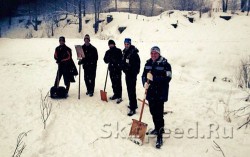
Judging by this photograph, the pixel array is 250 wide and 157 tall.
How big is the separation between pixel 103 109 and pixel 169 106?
7.06 ft

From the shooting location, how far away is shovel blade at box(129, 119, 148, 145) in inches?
228

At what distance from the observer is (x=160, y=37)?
28.2 meters

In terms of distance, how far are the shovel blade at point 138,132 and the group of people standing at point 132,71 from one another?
1.07 feet

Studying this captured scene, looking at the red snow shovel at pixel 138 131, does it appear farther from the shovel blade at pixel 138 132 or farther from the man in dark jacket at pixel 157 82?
the man in dark jacket at pixel 157 82

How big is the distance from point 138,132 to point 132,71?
1.98m

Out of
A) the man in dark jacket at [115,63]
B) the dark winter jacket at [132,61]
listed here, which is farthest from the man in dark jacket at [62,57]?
the dark winter jacket at [132,61]

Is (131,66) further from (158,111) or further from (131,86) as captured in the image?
(158,111)

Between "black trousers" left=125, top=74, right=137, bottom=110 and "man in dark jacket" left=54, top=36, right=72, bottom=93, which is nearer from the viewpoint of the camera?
"black trousers" left=125, top=74, right=137, bottom=110

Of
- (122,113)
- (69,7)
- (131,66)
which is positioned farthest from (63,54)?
(69,7)

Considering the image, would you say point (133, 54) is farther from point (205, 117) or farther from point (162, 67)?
point (205, 117)

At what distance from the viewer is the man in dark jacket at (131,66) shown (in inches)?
285

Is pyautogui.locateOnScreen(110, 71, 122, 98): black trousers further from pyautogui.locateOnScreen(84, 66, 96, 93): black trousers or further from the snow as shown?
pyautogui.locateOnScreen(84, 66, 96, 93): black trousers

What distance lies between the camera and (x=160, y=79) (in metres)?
5.59

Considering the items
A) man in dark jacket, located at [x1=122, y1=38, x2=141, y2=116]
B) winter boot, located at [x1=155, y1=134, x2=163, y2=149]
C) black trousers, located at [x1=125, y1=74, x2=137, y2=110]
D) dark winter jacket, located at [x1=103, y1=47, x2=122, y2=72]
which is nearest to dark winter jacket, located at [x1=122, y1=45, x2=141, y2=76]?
man in dark jacket, located at [x1=122, y1=38, x2=141, y2=116]
